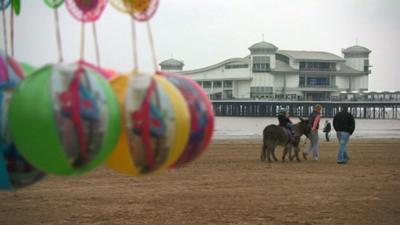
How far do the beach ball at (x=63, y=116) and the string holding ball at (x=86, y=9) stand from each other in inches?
16.1

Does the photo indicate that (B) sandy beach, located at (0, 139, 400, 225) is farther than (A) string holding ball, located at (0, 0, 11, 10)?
Yes

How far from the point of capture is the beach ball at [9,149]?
12.3 ft

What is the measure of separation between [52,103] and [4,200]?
24.6 ft

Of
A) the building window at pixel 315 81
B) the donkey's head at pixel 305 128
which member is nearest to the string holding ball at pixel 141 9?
the donkey's head at pixel 305 128

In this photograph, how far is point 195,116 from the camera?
387 centimetres

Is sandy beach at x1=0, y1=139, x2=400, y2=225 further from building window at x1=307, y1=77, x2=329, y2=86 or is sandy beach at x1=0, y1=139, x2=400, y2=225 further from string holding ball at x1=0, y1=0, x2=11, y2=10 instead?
building window at x1=307, y1=77, x2=329, y2=86

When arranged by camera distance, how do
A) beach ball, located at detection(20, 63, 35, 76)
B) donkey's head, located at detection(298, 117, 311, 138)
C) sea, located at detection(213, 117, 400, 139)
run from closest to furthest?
1. beach ball, located at detection(20, 63, 35, 76)
2. donkey's head, located at detection(298, 117, 311, 138)
3. sea, located at detection(213, 117, 400, 139)

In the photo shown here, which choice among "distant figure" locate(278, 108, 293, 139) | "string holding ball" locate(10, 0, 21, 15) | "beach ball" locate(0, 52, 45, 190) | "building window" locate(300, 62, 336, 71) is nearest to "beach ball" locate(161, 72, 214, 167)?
"beach ball" locate(0, 52, 45, 190)

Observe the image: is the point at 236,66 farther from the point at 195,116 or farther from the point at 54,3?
the point at 195,116

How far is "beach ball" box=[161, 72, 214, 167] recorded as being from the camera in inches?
153

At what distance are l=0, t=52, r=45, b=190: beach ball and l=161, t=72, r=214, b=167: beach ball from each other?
0.94 meters

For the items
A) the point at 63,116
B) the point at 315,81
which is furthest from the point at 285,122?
the point at 315,81

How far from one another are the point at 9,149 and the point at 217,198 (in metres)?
7.18

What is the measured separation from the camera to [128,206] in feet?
32.6
